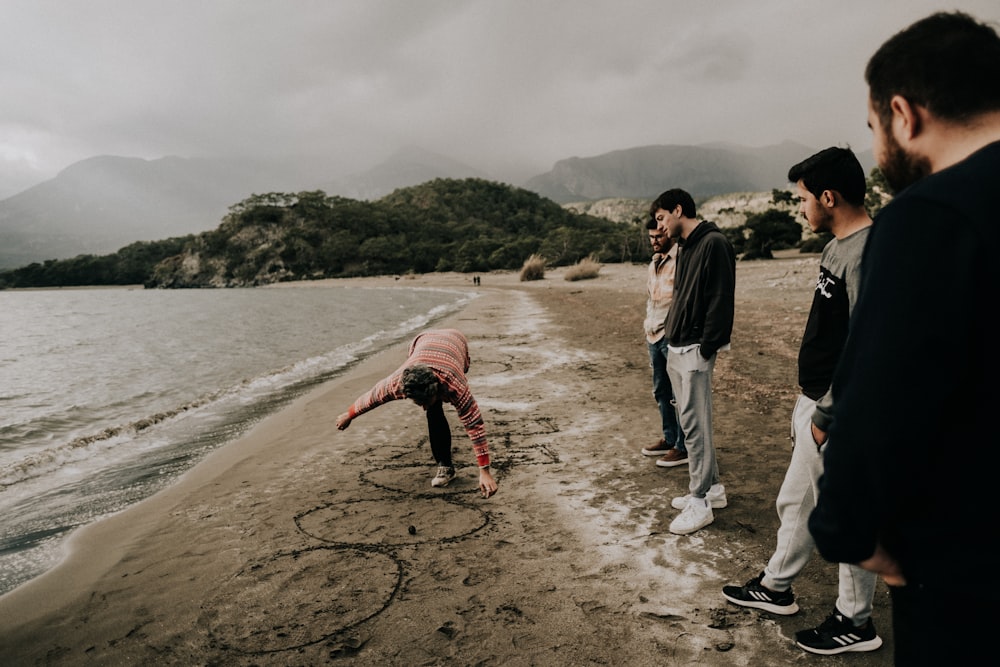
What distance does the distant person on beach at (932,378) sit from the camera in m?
0.91

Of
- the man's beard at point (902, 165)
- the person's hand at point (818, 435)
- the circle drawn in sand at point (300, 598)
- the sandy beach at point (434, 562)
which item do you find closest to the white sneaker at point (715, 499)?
the sandy beach at point (434, 562)

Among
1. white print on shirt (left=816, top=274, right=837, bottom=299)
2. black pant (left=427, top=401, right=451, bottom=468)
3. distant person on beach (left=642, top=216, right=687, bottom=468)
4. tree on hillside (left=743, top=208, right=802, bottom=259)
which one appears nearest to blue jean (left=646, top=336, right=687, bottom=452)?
distant person on beach (left=642, top=216, right=687, bottom=468)

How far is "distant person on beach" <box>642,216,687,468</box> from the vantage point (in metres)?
4.58

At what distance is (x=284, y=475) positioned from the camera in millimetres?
5340

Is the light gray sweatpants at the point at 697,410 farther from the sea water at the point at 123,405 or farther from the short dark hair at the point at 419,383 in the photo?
the sea water at the point at 123,405

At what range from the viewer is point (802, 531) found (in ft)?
8.70

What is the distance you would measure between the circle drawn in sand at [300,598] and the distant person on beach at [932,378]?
8.88 feet

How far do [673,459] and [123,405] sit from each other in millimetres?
10214

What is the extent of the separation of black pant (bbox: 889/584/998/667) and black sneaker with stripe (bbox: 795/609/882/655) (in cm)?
174

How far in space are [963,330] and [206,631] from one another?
3589mm

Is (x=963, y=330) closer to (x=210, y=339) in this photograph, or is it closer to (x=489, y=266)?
(x=210, y=339)

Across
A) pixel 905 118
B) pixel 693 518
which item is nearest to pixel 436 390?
pixel 693 518

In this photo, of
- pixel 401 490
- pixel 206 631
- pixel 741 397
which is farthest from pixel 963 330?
pixel 741 397

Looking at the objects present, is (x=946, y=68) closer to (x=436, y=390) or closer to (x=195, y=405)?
(x=436, y=390)
